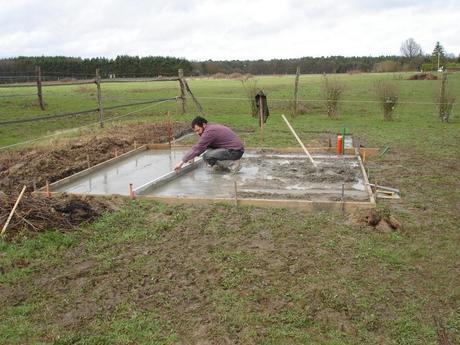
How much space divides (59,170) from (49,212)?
2940 mm

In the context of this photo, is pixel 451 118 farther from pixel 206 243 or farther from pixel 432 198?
pixel 206 243

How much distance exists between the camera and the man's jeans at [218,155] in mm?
7836

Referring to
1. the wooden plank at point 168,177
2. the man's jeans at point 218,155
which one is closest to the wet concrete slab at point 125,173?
the wooden plank at point 168,177

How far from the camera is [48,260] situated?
4.38 metres

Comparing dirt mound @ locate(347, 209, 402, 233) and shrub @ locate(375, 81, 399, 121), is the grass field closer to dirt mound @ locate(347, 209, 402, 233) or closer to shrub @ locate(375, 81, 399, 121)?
dirt mound @ locate(347, 209, 402, 233)

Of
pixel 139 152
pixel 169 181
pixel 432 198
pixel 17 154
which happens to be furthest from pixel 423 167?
pixel 17 154

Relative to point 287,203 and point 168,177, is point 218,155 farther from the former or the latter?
point 287,203

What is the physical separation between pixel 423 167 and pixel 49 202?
5.94 m

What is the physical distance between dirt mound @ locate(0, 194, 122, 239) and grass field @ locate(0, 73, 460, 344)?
0.20 metres

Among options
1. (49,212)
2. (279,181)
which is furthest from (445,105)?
(49,212)

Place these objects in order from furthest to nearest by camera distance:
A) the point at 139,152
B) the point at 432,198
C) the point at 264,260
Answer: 1. the point at 139,152
2. the point at 432,198
3. the point at 264,260

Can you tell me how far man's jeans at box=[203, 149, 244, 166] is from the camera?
25.7ft

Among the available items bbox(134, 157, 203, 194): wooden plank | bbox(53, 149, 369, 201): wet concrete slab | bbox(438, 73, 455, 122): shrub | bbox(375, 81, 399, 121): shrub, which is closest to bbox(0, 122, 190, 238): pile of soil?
bbox(53, 149, 369, 201): wet concrete slab

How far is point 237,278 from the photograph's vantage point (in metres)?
3.87
